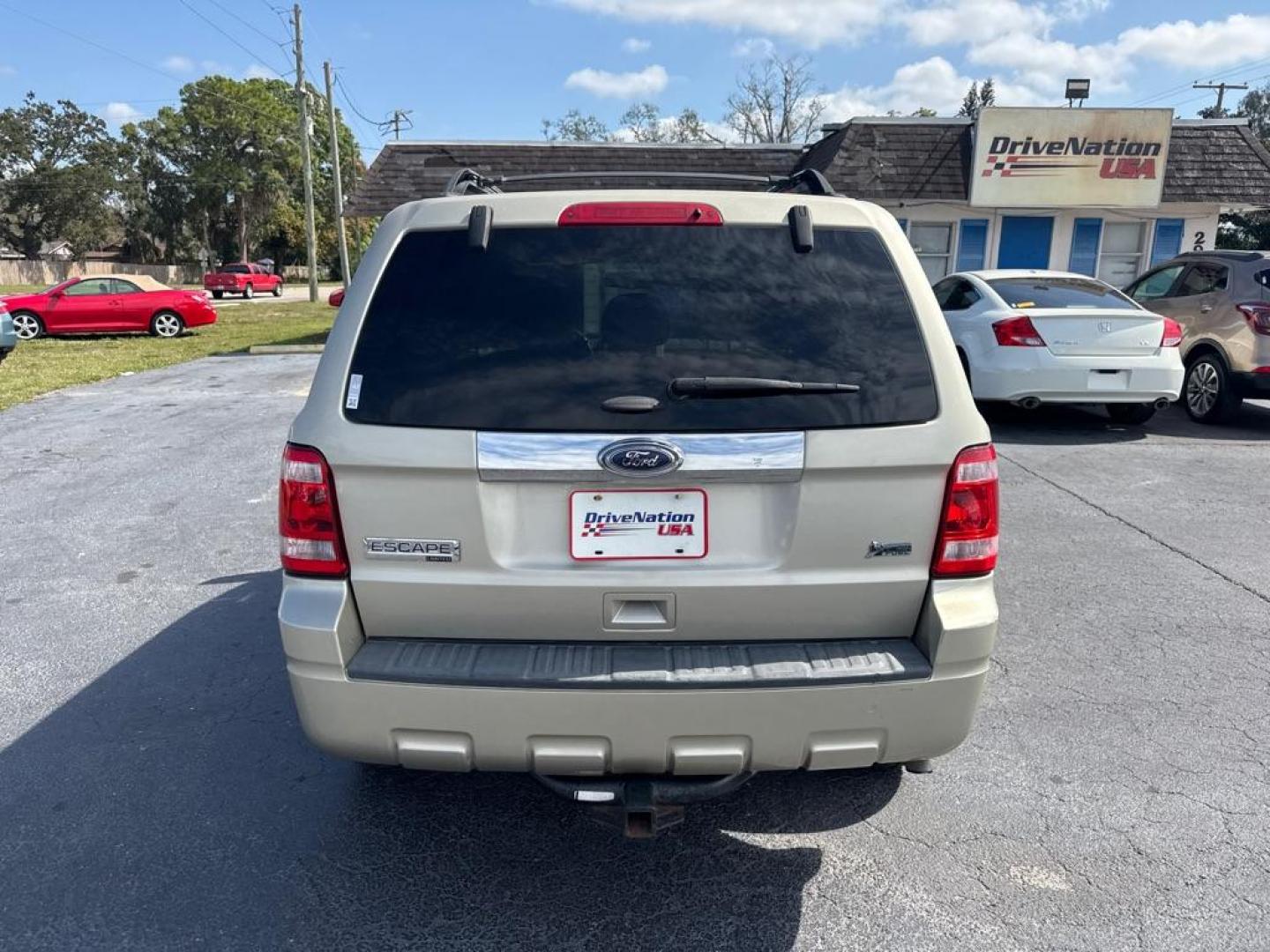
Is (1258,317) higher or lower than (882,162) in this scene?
lower

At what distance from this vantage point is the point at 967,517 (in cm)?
231

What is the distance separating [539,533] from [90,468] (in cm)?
722

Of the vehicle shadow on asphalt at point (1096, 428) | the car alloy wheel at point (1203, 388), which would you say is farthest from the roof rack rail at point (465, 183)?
the car alloy wheel at point (1203, 388)

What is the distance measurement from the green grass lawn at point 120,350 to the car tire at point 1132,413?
1360 cm

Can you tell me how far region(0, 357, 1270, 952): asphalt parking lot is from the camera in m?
2.42

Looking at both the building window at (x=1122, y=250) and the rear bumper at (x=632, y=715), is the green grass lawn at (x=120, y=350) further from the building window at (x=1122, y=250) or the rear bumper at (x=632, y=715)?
the building window at (x=1122, y=250)

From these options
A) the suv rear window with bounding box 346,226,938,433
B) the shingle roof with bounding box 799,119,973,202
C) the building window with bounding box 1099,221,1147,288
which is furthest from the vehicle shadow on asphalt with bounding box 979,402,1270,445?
the building window with bounding box 1099,221,1147,288

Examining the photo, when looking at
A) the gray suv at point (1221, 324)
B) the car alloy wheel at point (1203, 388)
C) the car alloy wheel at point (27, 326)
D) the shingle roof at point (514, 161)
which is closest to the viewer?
the gray suv at point (1221, 324)

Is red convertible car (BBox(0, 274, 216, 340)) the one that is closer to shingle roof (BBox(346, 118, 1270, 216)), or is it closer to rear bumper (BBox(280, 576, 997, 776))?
shingle roof (BBox(346, 118, 1270, 216))

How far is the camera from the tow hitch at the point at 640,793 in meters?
2.29

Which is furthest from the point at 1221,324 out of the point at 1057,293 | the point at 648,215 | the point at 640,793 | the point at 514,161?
the point at 514,161

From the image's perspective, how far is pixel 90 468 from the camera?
7.79 m

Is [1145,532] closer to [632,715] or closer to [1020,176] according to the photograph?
[632,715]

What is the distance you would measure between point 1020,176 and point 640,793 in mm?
17905
